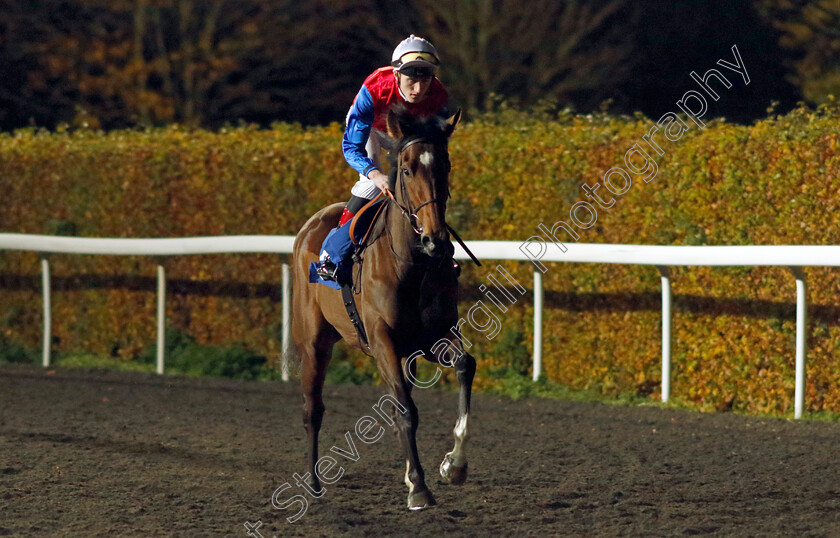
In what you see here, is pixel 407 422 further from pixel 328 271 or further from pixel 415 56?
pixel 415 56

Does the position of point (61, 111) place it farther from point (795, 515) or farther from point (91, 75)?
point (795, 515)

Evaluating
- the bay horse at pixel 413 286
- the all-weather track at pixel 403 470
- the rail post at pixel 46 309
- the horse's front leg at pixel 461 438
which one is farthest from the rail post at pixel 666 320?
the rail post at pixel 46 309

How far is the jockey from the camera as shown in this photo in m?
5.39

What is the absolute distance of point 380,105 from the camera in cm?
569

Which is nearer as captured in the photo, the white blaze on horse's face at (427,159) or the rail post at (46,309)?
the white blaze on horse's face at (427,159)

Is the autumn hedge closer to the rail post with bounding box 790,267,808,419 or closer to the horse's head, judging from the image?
the rail post with bounding box 790,267,808,419

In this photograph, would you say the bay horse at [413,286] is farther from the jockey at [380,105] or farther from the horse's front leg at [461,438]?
the jockey at [380,105]

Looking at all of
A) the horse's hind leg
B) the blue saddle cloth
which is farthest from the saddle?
the horse's hind leg

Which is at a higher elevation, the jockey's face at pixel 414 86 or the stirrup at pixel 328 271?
the jockey's face at pixel 414 86

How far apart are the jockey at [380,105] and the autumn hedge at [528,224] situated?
2.81m

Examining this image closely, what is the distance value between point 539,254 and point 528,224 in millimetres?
395

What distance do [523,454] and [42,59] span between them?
17.3 meters

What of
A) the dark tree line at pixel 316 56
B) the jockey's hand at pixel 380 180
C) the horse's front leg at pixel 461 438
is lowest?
the horse's front leg at pixel 461 438

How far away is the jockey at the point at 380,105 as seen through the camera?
5.39 meters
